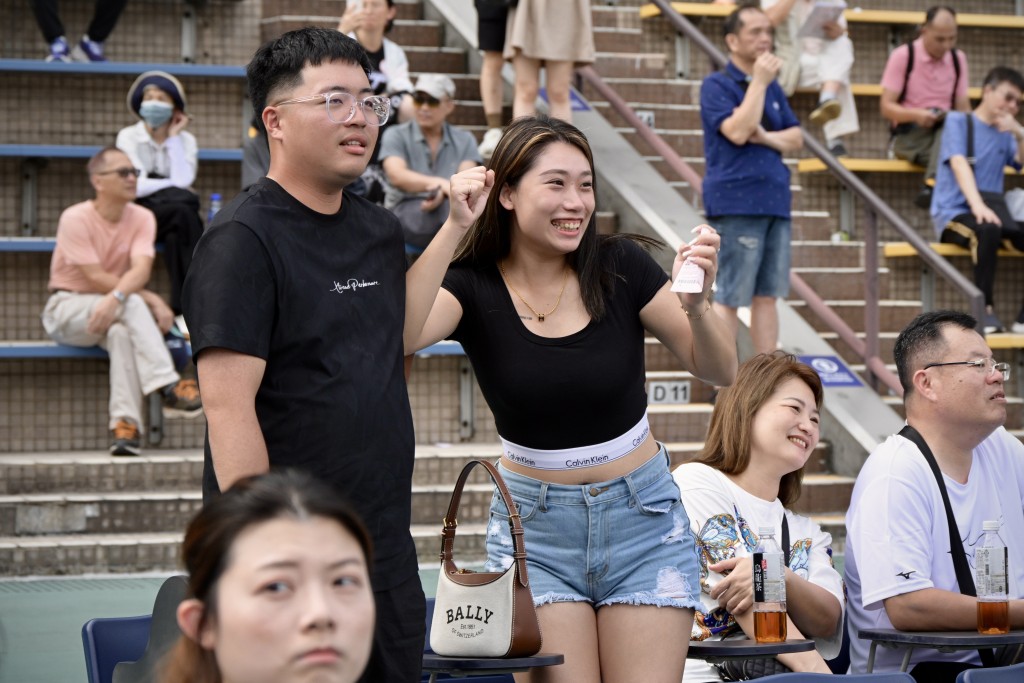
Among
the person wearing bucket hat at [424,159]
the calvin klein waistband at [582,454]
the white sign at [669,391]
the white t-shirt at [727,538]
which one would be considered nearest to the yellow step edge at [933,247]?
the white sign at [669,391]

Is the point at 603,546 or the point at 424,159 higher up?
the point at 424,159

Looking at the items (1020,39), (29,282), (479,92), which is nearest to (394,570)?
(29,282)

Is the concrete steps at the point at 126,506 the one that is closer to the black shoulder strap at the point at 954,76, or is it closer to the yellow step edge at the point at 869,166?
the yellow step edge at the point at 869,166

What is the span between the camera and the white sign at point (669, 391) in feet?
22.9

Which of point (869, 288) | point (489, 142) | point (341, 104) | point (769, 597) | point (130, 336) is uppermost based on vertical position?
point (489, 142)

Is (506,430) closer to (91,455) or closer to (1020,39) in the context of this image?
(91,455)

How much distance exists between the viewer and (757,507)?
3.56m

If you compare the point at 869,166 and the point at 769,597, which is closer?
the point at 769,597

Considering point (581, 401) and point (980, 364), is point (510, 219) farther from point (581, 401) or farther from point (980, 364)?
point (980, 364)

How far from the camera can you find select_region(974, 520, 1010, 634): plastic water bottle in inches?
132

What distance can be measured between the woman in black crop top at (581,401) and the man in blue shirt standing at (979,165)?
5655mm

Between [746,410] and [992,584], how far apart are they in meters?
0.74

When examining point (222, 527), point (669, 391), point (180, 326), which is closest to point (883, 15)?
point (669, 391)

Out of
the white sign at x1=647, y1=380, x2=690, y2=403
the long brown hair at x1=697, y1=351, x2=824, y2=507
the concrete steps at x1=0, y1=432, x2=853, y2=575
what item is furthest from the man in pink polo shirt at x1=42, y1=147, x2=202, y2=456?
the long brown hair at x1=697, y1=351, x2=824, y2=507
